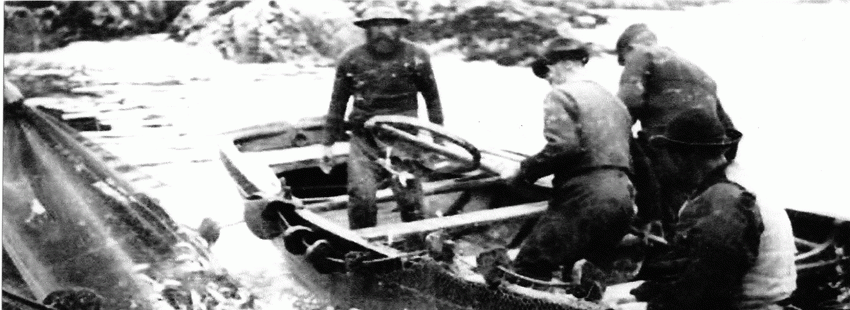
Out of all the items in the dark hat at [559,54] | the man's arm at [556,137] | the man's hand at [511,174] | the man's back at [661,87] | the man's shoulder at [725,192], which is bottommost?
the man's hand at [511,174]

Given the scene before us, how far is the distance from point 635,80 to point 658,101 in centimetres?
12

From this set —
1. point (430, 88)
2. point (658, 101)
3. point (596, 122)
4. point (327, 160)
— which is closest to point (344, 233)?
point (327, 160)

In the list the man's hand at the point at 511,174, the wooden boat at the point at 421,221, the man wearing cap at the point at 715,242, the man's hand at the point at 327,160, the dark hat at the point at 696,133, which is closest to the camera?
the man wearing cap at the point at 715,242

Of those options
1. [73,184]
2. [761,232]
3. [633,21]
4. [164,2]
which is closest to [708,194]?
[761,232]

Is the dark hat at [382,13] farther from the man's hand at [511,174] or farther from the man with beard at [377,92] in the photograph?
the man's hand at [511,174]

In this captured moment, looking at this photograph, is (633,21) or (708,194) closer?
(708,194)

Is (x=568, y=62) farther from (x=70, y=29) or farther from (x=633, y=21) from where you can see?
(x=70, y=29)

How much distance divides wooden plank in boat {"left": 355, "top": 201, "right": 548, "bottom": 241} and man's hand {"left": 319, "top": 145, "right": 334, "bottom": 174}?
0.29 m

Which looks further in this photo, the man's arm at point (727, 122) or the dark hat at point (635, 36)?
the dark hat at point (635, 36)

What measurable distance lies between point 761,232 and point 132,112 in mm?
2347

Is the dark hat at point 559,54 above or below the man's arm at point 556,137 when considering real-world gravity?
above

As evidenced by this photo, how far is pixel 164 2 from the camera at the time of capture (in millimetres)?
3730

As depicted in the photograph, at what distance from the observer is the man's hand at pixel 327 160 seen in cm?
373

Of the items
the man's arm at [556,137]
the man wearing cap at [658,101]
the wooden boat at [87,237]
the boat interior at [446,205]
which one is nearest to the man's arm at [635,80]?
the man wearing cap at [658,101]
